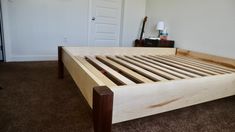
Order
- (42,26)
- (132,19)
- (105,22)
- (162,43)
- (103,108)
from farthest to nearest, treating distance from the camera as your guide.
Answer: (132,19), (105,22), (42,26), (162,43), (103,108)

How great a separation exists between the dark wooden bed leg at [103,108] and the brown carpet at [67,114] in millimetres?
462

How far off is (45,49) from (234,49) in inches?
124

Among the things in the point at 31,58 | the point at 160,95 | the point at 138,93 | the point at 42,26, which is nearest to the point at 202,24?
the point at 160,95

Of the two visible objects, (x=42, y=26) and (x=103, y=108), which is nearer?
(x=103, y=108)

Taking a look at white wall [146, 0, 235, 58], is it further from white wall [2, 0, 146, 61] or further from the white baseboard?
the white baseboard

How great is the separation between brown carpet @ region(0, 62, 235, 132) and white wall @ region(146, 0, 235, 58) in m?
0.74

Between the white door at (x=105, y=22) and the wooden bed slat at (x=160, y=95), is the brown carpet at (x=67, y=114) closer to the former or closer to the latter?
the wooden bed slat at (x=160, y=95)

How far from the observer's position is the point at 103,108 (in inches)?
28.5

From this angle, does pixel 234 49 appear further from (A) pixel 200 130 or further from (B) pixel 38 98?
(B) pixel 38 98

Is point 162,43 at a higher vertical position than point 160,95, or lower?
higher

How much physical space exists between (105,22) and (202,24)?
2.04m

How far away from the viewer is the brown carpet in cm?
119

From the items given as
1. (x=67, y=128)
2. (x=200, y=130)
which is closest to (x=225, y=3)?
(x=200, y=130)

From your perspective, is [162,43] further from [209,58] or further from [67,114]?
[67,114]
